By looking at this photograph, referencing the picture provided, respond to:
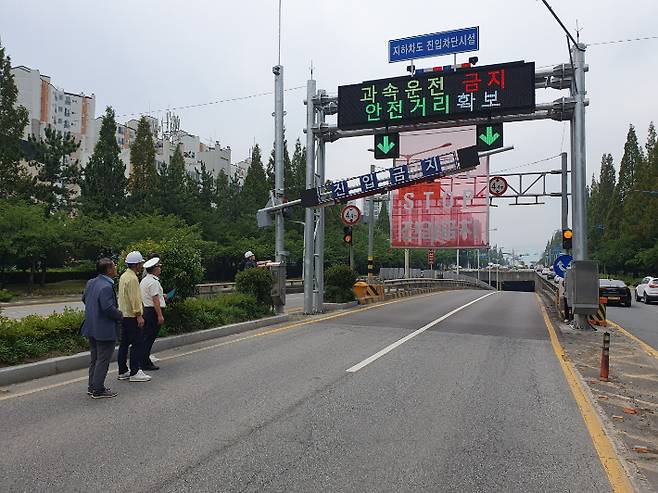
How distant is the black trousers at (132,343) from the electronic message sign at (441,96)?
11.1 metres

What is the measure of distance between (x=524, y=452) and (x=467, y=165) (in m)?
10.9

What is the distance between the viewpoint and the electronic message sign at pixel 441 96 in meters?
15.5

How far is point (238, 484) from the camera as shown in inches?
167

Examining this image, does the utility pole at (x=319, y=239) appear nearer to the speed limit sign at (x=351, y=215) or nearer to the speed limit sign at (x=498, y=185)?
the speed limit sign at (x=351, y=215)

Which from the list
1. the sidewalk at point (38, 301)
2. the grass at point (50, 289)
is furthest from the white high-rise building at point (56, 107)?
the sidewalk at point (38, 301)

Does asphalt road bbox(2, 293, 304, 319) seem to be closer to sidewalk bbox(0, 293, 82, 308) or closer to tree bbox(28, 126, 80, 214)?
sidewalk bbox(0, 293, 82, 308)

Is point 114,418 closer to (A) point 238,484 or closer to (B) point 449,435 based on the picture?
(A) point 238,484

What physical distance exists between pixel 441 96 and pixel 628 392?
34.1 feet

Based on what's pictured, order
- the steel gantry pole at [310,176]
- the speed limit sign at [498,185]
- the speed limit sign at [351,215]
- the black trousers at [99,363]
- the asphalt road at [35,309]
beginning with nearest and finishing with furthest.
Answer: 1. the black trousers at [99,363]
2. the asphalt road at [35,309]
3. the steel gantry pole at [310,176]
4. the speed limit sign at [351,215]
5. the speed limit sign at [498,185]

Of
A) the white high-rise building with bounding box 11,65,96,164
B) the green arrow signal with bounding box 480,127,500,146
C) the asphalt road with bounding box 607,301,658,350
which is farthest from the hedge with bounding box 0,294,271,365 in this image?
the white high-rise building with bounding box 11,65,96,164

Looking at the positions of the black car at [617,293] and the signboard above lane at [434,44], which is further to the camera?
the black car at [617,293]

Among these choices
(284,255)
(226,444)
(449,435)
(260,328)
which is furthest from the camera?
(284,255)

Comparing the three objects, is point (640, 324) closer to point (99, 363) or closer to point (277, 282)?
point (277, 282)

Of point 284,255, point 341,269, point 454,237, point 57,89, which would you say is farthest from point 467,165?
point 57,89
